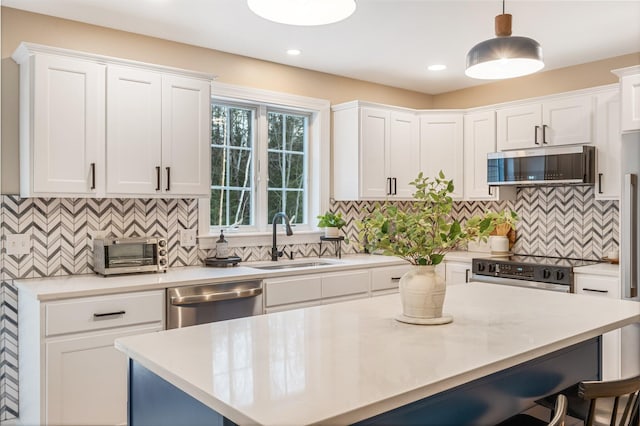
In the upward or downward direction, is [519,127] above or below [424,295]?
above

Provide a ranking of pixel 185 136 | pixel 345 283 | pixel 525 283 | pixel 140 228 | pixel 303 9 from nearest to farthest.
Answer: pixel 303 9
pixel 185 136
pixel 140 228
pixel 345 283
pixel 525 283

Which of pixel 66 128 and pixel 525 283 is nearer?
pixel 66 128

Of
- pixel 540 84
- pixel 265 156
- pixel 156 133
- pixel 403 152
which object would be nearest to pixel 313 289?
pixel 265 156

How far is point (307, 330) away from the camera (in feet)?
6.13

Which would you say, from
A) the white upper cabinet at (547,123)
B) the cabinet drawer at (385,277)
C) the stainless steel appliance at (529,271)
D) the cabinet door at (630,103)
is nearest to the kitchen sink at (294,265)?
the cabinet drawer at (385,277)

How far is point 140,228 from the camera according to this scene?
12.0 feet

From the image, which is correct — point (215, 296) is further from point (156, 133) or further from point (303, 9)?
point (303, 9)

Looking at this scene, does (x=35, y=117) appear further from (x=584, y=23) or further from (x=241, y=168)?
(x=584, y=23)

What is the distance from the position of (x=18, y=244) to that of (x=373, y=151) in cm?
287

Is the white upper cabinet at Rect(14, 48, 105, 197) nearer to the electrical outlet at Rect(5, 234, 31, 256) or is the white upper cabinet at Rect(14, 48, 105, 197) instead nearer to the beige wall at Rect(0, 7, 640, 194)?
the beige wall at Rect(0, 7, 640, 194)

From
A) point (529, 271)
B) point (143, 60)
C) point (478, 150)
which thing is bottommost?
point (529, 271)

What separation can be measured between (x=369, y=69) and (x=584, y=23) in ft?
5.82

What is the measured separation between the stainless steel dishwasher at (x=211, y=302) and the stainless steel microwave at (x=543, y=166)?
2.43 meters

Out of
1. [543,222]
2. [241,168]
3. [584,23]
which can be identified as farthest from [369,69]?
[543,222]
